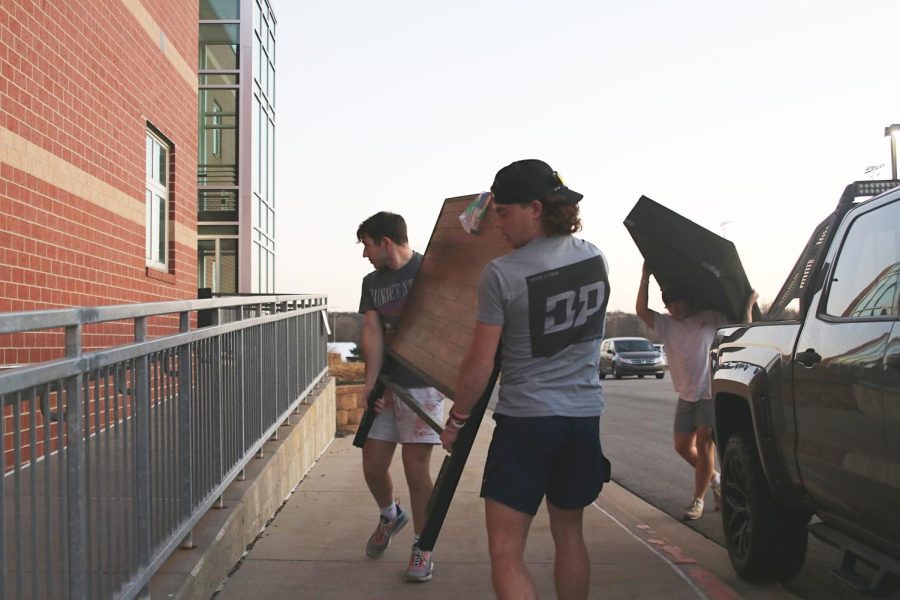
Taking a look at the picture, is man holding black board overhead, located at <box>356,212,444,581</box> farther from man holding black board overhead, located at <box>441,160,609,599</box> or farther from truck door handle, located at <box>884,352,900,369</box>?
truck door handle, located at <box>884,352,900,369</box>

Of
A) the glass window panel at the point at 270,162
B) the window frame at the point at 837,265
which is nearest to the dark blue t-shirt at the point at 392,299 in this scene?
the window frame at the point at 837,265

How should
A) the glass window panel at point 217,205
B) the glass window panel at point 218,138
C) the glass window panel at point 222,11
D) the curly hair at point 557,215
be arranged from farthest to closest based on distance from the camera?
1. the glass window panel at point 222,11
2. the glass window panel at point 218,138
3. the glass window panel at point 217,205
4. the curly hair at point 557,215

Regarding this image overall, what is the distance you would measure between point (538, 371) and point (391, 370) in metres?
2.12

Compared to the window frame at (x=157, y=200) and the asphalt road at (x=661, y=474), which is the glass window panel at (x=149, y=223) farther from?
the asphalt road at (x=661, y=474)

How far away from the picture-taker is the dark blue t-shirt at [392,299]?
5.70 metres

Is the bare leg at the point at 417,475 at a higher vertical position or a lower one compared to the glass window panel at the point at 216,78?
lower

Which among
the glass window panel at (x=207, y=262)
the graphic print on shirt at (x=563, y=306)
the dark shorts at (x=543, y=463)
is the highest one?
the glass window panel at (x=207, y=262)

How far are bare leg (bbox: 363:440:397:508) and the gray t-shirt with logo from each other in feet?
7.01

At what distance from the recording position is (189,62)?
13.0m


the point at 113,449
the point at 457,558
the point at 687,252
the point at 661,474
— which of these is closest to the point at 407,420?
the point at 457,558

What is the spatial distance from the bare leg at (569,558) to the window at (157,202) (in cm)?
859

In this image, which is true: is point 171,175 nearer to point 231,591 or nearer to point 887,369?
point 231,591

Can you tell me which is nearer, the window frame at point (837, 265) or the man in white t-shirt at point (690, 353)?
the window frame at point (837, 265)

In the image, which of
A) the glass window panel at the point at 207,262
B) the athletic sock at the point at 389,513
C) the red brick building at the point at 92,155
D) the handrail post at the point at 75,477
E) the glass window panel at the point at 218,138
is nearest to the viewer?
the handrail post at the point at 75,477
